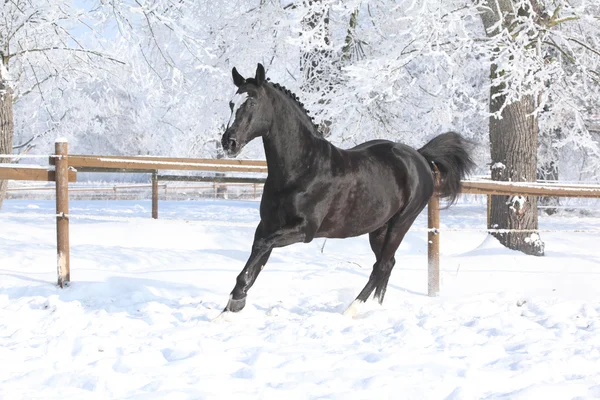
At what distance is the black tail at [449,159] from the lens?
574 cm

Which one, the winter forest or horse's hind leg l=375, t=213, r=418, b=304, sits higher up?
the winter forest

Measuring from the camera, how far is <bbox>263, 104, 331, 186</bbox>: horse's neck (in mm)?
4375

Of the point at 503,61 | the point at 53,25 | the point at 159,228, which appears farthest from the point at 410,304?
the point at 53,25

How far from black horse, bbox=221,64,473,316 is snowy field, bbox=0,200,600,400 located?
0.56m

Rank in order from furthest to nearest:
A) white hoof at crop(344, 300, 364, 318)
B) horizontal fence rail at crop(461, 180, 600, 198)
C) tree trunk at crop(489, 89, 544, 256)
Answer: tree trunk at crop(489, 89, 544, 256) < horizontal fence rail at crop(461, 180, 600, 198) < white hoof at crop(344, 300, 364, 318)

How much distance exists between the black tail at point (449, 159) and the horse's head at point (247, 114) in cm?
205

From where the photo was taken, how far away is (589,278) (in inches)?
244

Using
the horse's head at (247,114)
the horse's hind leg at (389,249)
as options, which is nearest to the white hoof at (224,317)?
the horse's head at (247,114)

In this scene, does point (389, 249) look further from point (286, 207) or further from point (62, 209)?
point (62, 209)

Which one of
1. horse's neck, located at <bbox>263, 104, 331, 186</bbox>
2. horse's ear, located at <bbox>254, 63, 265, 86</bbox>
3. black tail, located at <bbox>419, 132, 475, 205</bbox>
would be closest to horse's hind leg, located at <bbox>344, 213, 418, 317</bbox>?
black tail, located at <bbox>419, 132, 475, 205</bbox>

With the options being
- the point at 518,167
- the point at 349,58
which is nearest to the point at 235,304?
the point at 518,167

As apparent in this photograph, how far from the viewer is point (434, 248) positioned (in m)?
6.01

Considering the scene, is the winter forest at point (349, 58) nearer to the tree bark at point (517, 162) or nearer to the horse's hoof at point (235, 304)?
the tree bark at point (517, 162)

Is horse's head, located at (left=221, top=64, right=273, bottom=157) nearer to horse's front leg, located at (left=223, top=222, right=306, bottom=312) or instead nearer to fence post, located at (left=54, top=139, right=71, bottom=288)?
horse's front leg, located at (left=223, top=222, right=306, bottom=312)
